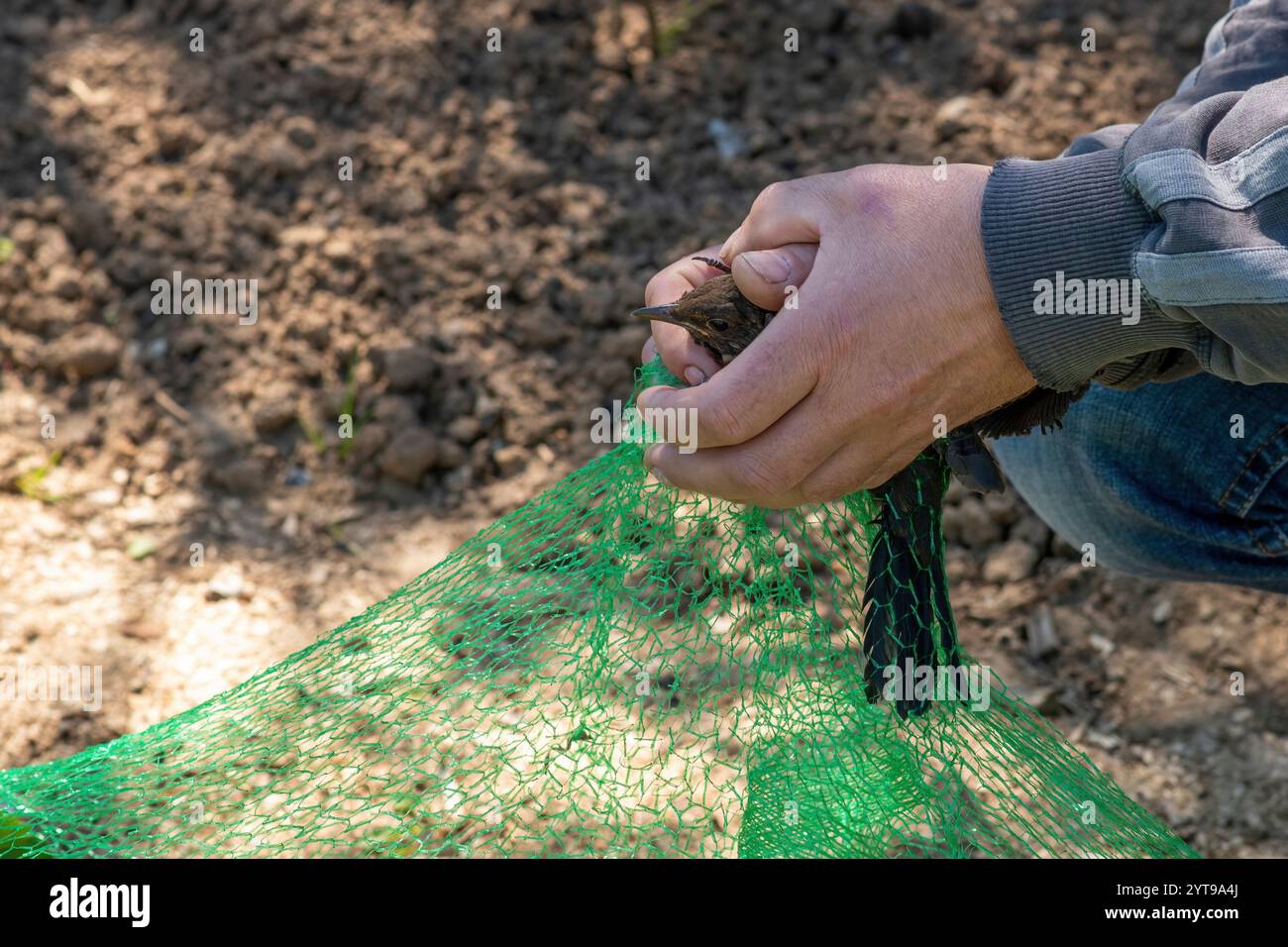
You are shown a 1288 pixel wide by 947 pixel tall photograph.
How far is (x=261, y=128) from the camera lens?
398 centimetres

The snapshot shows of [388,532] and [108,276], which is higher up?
[108,276]

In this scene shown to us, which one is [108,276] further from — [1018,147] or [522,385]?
[1018,147]

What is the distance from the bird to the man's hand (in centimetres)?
8

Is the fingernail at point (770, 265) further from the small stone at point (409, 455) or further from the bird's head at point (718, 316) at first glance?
the small stone at point (409, 455)

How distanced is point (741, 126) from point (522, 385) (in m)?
1.30

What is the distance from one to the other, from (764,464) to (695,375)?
0.21 metres

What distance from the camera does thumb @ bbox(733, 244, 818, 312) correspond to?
1.70 m

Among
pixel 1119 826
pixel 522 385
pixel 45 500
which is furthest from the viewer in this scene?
pixel 522 385

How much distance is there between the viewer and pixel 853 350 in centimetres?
163

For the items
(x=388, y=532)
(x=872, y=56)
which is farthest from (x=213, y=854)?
(x=872, y=56)

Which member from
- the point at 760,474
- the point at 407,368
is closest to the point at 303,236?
the point at 407,368

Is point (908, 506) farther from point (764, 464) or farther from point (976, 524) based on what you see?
point (976, 524)

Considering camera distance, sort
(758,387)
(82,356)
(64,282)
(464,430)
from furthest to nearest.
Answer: (64,282) < (82,356) < (464,430) < (758,387)

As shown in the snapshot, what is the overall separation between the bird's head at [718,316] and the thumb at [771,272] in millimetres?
44
